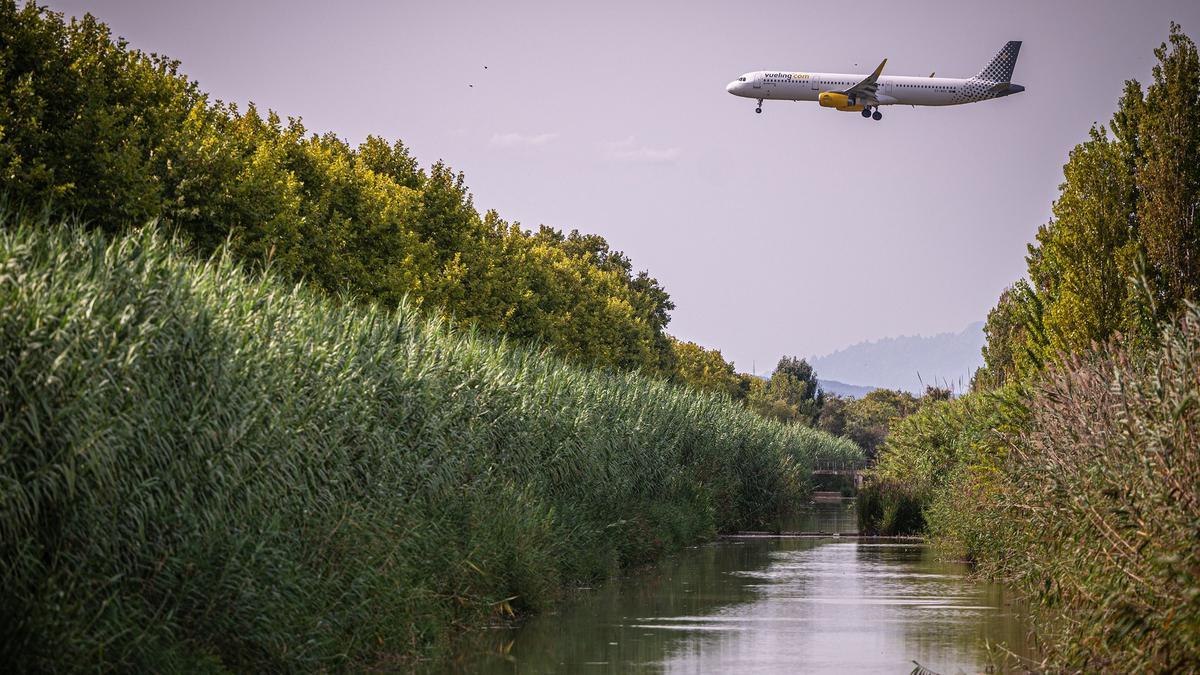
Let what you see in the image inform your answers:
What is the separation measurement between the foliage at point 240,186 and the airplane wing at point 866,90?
19706mm

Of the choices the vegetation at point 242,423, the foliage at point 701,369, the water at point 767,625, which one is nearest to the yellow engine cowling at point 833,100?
the foliage at point 701,369

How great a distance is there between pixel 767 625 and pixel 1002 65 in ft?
188

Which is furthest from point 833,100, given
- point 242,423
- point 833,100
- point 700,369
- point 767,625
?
point 242,423

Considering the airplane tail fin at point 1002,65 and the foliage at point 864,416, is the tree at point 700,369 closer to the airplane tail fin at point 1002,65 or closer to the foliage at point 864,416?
the airplane tail fin at point 1002,65

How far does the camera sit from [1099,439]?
1180cm

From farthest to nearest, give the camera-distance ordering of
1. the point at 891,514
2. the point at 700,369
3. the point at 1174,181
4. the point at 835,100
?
1. the point at 700,369
2. the point at 835,100
3. the point at 891,514
4. the point at 1174,181

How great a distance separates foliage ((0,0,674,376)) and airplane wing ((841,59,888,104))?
19.7 meters

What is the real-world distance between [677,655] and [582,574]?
6227mm

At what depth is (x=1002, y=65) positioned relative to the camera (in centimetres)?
6950

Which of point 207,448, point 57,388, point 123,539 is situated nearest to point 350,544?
point 207,448

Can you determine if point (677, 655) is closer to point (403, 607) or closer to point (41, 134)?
point (403, 607)

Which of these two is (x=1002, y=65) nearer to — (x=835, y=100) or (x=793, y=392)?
(x=835, y=100)

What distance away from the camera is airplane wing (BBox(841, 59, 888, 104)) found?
59197 millimetres

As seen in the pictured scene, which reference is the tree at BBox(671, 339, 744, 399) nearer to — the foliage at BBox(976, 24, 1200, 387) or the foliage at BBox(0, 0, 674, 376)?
the foliage at BBox(0, 0, 674, 376)
